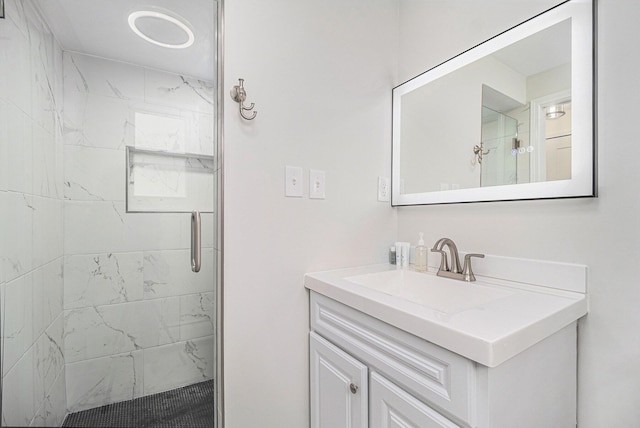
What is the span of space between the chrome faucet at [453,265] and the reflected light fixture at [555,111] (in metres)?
0.56

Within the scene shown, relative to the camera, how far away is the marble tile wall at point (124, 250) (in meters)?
0.77

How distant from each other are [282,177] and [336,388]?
2.76 ft

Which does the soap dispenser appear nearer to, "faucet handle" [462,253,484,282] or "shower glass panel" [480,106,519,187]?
"faucet handle" [462,253,484,282]

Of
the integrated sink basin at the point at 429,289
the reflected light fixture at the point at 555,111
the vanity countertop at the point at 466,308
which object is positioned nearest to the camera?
the vanity countertop at the point at 466,308

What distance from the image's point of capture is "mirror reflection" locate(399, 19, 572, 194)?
1004 millimetres

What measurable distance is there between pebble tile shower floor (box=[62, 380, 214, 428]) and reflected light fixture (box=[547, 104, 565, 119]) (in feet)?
5.11

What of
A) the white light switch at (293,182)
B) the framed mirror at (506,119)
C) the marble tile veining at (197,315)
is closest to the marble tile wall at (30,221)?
the marble tile veining at (197,315)

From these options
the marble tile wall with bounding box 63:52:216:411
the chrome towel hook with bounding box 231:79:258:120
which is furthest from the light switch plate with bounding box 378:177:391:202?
the marble tile wall with bounding box 63:52:216:411

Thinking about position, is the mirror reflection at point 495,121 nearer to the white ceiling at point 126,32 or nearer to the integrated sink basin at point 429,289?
the integrated sink basin at point 429,289

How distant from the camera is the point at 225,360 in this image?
1086mm

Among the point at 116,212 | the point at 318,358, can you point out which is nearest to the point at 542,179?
Answer: the point at 318,358

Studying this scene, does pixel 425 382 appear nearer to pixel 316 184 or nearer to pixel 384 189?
pixel 316 184

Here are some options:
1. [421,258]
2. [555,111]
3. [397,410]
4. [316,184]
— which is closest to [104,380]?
[397,410]

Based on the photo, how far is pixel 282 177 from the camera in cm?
122
